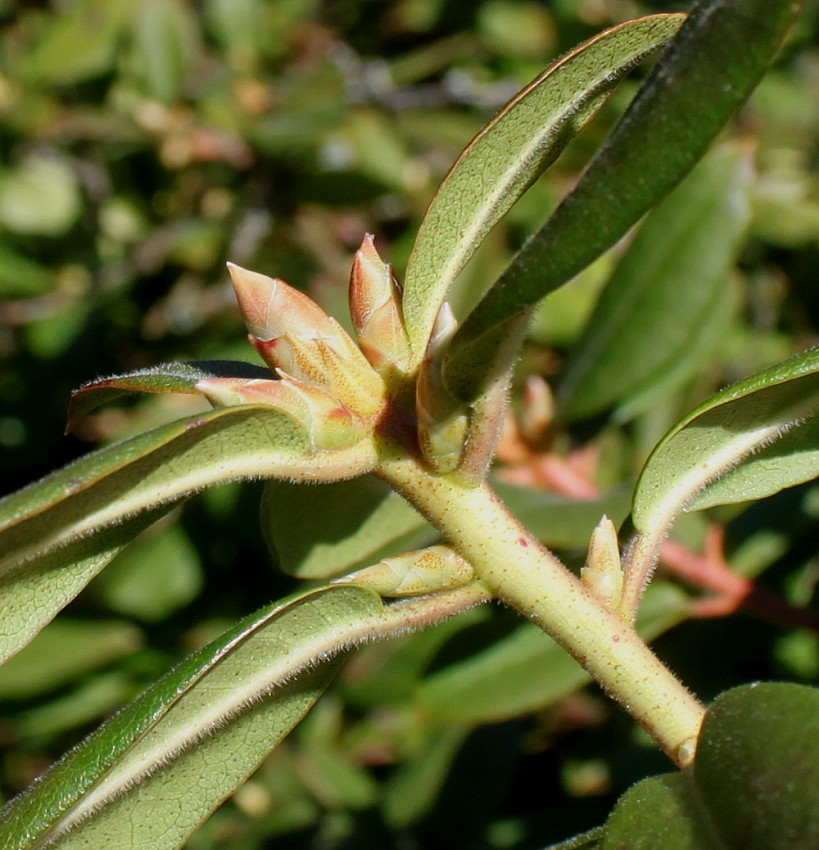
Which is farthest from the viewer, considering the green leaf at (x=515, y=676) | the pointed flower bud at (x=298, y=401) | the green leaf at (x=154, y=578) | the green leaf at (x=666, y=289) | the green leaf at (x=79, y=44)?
the green leaf at (x=79, y=44)

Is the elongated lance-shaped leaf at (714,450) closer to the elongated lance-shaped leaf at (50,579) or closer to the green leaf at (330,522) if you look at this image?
the green leaf at (330,522)

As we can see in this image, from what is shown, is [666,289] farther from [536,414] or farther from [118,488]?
[118,488]

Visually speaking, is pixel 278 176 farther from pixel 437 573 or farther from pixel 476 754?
pixel 437 573

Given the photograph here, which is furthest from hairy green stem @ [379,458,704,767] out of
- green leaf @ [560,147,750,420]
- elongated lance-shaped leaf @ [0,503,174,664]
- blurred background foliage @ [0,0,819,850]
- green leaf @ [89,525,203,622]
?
green leaf @ [89,525,203,622]

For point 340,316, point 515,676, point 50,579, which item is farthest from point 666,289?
point 50,579

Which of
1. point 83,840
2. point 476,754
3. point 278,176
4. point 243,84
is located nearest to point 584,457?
A: point 476,754

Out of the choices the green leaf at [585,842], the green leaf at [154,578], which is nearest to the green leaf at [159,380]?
the green leaf at [585,842]
